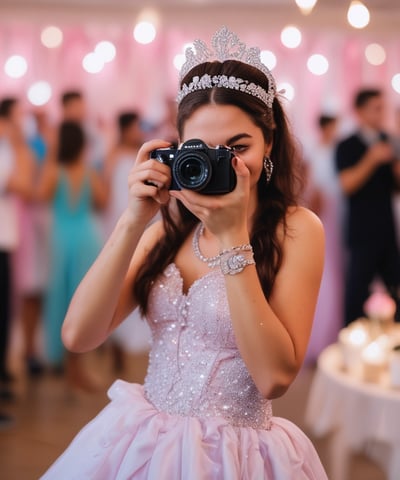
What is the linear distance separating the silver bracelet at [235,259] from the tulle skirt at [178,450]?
300 mm

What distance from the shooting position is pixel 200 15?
6.09 meters

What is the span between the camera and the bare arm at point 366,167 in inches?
178

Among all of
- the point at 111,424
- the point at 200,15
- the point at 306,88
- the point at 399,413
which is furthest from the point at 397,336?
the point at 200,15

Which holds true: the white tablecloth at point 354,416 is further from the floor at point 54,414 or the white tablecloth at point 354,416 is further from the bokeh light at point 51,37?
the bokeh light at point 51,37

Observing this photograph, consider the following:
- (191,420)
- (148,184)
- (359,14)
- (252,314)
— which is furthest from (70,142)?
(252,314)

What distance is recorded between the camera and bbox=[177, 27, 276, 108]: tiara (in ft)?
4.66

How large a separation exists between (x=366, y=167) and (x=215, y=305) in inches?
130

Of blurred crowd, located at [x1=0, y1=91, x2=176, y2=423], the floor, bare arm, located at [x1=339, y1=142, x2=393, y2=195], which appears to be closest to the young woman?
the floor

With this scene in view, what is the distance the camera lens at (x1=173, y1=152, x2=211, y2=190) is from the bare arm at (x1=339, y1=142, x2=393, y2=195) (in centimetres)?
337

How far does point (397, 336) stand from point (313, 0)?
50.8 inches

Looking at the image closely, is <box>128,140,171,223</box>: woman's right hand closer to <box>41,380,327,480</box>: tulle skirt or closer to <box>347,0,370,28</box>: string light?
<box>41,380,327,480</box>: tulle skirt

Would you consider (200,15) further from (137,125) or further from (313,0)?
(313,0)

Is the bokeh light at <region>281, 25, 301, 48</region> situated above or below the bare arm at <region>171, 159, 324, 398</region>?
above

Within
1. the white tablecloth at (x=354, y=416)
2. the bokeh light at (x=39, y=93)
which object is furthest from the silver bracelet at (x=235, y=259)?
the bokeh light at (x=39, y=93)
